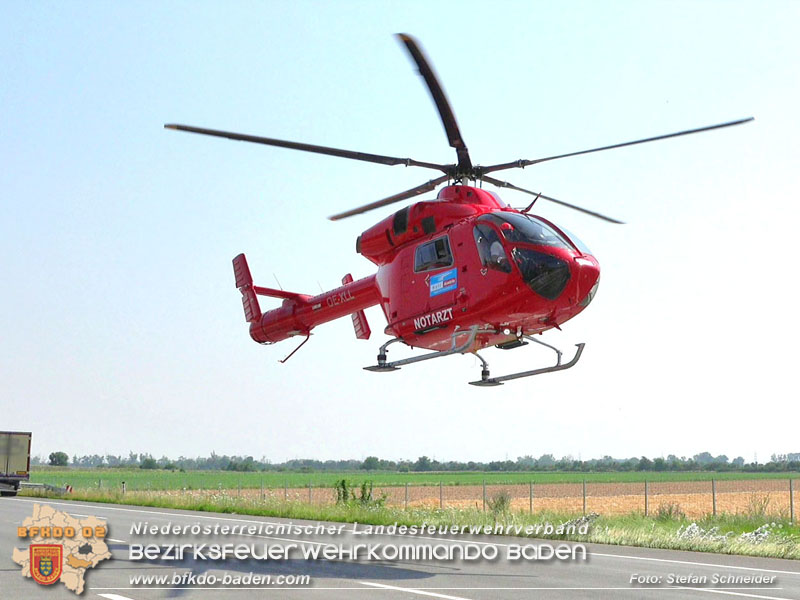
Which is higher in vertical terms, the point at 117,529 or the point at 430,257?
the point at 430,257

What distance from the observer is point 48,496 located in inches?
1607

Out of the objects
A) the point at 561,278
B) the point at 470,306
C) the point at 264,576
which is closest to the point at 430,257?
the point at 470,306

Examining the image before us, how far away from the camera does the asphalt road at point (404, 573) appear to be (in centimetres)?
1141

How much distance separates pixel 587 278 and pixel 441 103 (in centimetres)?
377

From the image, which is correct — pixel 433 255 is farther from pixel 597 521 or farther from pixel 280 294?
pixel 597 521

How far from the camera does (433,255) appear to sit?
54.1ft

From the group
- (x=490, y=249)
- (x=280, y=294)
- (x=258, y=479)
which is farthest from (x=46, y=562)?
(x=258, y=479)

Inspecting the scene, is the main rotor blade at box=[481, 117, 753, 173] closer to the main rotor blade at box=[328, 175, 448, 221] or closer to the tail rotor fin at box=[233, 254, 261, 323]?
the main rotor blade at box=[328, 175, 448, 221]

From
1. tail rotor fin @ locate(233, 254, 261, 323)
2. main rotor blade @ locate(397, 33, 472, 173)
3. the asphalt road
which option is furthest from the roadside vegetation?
main rotor blade @ locate(397, 33, 472, 173)

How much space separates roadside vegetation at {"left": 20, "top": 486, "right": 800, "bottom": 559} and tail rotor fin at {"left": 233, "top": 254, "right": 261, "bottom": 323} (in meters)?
7.12

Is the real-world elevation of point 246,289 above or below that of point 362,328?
above

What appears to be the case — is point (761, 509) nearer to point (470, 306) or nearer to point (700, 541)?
point (700, 541)

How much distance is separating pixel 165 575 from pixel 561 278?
296 inches

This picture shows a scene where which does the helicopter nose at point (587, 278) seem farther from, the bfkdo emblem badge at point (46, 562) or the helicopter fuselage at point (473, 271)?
the bfkdo emblem badge at point (46, 562)
